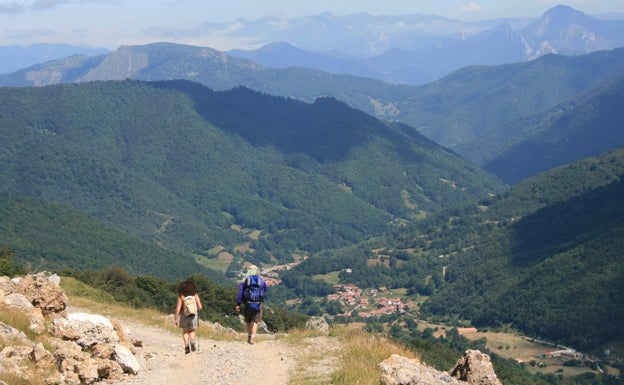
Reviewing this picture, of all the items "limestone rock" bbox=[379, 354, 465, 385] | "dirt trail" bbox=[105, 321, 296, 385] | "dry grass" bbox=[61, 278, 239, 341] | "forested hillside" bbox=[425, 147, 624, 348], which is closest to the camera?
"limestone rock" bbox=[379, 354, 465, 385]

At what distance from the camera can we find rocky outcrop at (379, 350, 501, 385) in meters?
19.2

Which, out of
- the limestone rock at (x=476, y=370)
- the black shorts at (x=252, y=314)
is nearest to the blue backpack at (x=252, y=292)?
the black shorts at (x=252, y=314)

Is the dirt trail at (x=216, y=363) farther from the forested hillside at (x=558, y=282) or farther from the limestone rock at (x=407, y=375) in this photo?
the forested hillside at (x=558, y=282)

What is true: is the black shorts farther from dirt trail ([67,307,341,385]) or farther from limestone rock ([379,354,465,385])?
limestone rock ([379,354,465,385])

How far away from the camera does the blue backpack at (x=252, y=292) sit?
26.4 metres

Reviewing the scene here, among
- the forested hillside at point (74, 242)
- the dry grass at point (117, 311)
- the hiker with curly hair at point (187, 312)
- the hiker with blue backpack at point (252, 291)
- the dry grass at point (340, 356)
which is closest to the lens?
the dry grass at point (340, 356)

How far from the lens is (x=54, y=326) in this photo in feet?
74.5

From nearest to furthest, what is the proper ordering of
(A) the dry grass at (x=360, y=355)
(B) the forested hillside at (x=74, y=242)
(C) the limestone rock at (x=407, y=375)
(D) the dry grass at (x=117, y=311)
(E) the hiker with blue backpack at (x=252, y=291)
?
(C) the limestone rock at (x=407, y=375), (A) the dry grass at (x=360, y=355), (E) the hiker with blue backpack at (x=252, y=291), (D) the dry grass at (x=117, y=311), (B) the forested hillside at (x=74, y=242)

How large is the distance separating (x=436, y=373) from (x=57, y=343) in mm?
12369

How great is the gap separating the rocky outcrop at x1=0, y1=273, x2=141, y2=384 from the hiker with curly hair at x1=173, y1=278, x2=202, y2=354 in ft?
6.38

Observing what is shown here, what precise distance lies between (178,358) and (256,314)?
371 cm

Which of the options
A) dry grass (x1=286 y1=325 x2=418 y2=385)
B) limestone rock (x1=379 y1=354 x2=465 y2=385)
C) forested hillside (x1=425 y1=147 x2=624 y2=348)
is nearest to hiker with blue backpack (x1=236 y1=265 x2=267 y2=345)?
dry grass (x1=286 y1=325 x2=418 y2=385)

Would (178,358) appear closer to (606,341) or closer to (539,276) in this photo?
(606,341)

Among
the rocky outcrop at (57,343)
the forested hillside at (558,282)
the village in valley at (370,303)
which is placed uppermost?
the rocky outcrop at (57,343)
